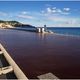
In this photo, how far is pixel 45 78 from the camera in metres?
11.9

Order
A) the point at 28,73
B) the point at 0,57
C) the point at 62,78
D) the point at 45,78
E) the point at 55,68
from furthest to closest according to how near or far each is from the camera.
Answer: the point at 0,57 < the point at 55,68 < the point at 28,73 < the point at 62,78 < the point at 45,78

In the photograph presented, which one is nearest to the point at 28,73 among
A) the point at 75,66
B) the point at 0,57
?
the point at 75,66

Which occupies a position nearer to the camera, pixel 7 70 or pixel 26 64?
pixel 7 70

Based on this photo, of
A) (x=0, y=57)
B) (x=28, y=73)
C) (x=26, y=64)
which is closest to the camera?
(x=28, y=73)

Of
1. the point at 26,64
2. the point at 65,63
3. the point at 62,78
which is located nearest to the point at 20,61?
the point at 26,64

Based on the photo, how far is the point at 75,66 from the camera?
15.9 metres

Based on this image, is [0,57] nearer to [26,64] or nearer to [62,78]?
[26,64]

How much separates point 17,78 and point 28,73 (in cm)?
196

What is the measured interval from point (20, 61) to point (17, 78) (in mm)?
5358

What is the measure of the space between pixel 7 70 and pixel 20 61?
12.9 feet

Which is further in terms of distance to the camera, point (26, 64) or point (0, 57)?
point (0, 57)

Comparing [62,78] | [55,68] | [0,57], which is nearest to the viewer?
[62,78]

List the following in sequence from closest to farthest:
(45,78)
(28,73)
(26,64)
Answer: (45,78), (28,73), (26,64)

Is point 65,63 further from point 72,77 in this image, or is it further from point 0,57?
point 0,57
